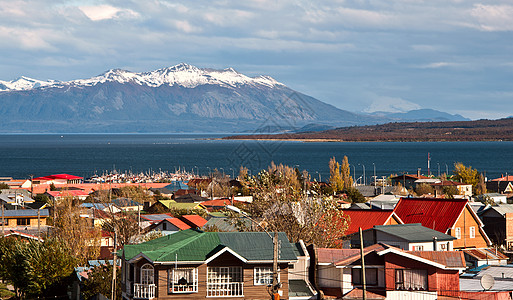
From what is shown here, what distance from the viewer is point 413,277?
2638 centimetres

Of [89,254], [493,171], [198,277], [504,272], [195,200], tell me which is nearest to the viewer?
[198,277]

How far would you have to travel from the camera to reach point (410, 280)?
26.3m

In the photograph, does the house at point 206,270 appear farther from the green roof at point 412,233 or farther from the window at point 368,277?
the green roof at point 412,233

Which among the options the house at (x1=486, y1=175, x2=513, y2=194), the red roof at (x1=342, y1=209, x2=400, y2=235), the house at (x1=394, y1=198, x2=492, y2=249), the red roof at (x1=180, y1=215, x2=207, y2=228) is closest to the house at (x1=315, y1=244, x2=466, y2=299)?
the red roof at (x1=342, y1=209, x2=400, y2=235)

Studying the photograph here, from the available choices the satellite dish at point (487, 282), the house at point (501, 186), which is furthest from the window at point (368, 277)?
the house at point (501, 186)

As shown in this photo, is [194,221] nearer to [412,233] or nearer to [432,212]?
[432,212]

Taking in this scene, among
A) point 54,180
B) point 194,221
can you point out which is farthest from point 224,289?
point 54,180

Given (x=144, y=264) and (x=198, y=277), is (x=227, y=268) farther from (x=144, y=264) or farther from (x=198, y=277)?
(x=144, y=264)

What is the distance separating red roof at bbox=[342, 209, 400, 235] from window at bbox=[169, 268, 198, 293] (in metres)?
16.3

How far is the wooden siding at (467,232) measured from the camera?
43.1 metres

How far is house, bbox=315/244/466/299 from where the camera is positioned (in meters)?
26.1

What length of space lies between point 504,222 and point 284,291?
28.2 meters

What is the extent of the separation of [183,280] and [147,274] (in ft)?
4.52

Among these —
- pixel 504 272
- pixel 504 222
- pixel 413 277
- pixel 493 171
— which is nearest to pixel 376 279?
pixel 413 277
